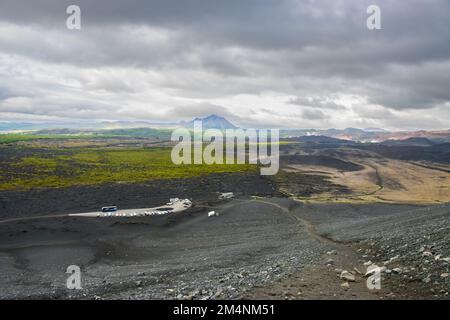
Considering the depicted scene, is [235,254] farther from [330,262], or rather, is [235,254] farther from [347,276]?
[347,276]

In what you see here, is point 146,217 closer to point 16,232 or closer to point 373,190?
point 16,232

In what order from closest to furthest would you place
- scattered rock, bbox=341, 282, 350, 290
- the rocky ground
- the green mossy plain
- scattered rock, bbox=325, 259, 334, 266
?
1. scattered rock, bbox=341, 282, 350, 290
2. the rocky ground
3. scattered rock, bbox=325, 259, 334, 266
4. the green mossy plain

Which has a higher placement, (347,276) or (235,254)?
(347,276)

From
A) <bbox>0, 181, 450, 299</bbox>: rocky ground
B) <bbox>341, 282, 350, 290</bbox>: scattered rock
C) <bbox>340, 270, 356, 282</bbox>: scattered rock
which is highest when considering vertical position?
<bbox>341, 282, 350, 290</bbox>: scattered rock

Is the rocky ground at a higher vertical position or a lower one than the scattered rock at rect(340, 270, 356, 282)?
lower

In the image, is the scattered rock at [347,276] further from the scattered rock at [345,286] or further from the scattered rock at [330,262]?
the scattered rock at [330,262]

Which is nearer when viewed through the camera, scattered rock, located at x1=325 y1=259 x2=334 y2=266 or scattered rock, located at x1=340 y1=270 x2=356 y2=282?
scattered rock, located at x1=340 y1=270 x2=356 y2=282

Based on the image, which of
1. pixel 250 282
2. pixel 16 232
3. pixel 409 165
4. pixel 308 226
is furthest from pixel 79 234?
pixel 409 165

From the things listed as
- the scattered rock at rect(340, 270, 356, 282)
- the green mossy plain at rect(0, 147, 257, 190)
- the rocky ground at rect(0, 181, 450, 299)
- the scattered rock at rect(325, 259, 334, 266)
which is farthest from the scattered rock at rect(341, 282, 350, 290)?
the green mossy plain at rect(0, 147, 257, 190)

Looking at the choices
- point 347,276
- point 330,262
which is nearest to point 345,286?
point 347,276

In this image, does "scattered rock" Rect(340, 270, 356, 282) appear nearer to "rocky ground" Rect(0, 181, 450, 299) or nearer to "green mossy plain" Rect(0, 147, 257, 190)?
"rocky ground" Rect(0, 181, 450, 299)

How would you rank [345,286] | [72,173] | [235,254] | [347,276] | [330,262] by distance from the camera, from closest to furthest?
[345,286] → [347,276] → [330,262] → [235,254] → [72,173]
